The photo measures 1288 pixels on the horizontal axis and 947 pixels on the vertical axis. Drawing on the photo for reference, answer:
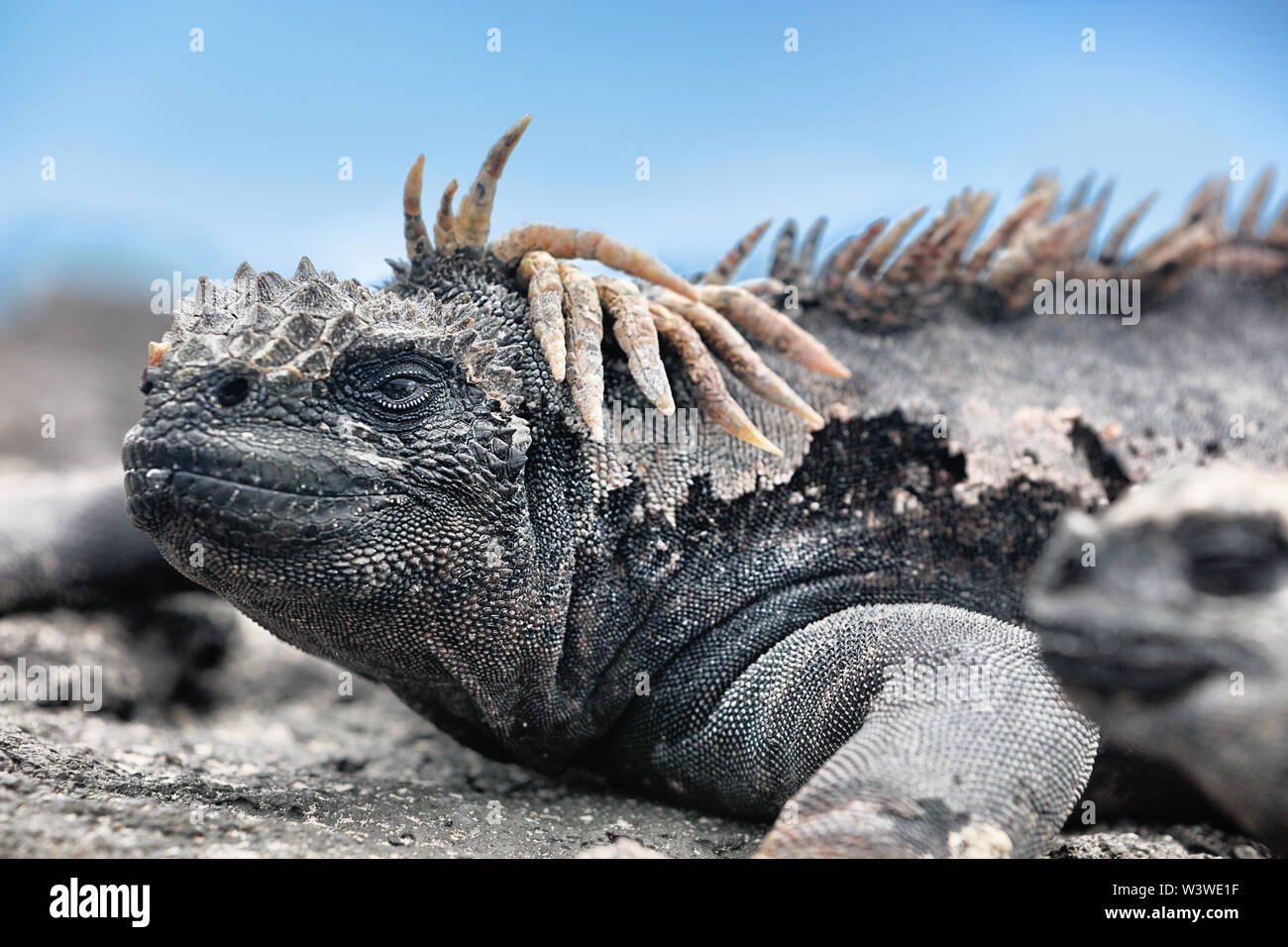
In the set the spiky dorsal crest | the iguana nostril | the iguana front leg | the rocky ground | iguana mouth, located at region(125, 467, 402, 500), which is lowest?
the rocky ground

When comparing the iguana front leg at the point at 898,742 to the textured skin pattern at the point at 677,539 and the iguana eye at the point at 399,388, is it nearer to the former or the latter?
the textured skin pattern at the point at 677,539

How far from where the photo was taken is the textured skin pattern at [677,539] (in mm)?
2699

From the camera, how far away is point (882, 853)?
2299 millimetres

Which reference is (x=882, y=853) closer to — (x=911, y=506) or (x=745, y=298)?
(x=911, y=506)

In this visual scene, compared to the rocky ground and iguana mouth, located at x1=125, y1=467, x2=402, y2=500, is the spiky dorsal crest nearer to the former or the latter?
iguana mouth, located at x1=125, y1=467, x2=402, y2=500

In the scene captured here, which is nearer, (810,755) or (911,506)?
(810,755)

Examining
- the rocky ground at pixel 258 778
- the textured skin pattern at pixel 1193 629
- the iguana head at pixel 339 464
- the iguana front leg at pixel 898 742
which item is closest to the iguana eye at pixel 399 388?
the iguana head at pixel 339 464

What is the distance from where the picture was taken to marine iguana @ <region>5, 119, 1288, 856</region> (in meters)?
2.72

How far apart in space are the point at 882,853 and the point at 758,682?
0.99 m

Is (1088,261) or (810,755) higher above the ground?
(1088,261)

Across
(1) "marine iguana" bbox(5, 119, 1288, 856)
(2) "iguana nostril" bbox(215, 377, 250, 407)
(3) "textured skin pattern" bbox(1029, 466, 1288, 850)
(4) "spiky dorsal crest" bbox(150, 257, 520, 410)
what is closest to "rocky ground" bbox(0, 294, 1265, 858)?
(1) "marine iguana" bbox(5, 119, 1288, 856)

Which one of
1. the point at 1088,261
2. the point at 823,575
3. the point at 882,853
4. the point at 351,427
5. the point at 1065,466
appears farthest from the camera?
the point at 1088,261

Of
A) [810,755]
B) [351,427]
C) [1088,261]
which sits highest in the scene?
[1088,261]

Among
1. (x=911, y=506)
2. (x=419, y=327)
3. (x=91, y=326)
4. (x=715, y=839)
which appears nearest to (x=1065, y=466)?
(x=911, y=506)
